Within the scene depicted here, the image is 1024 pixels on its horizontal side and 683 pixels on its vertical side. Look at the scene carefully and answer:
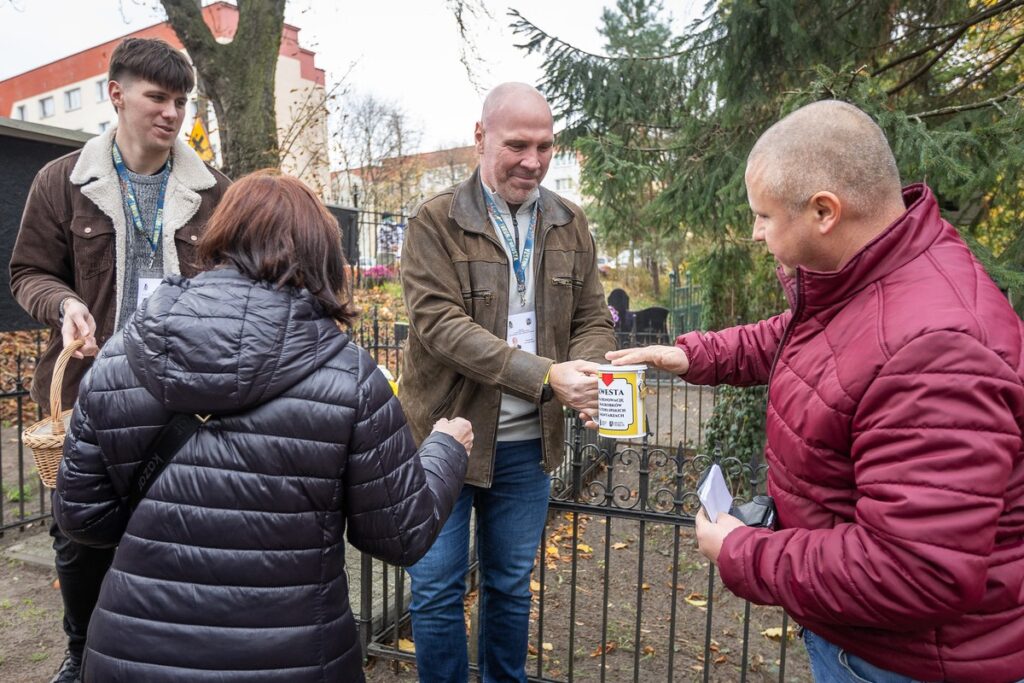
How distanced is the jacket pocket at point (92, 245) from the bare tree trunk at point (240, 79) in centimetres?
489

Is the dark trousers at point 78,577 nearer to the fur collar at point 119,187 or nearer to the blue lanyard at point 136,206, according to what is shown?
the fur collar at point 119,187

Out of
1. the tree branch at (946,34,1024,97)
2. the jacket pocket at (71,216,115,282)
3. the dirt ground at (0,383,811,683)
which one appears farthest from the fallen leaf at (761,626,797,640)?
the tree branch at (946,34,1024,97)

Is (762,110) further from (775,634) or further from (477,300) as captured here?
(477,300)

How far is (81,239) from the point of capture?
2596 millimetres

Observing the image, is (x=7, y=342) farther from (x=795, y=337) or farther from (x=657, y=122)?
(x=795, y=337)

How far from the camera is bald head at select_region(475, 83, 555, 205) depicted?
2.35 m

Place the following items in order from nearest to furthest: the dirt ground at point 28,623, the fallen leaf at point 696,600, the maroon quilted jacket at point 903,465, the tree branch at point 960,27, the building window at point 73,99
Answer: the maroon quilted jacket at point 903,465 < the dirt ground at point 28,623 < the tree branch at point 960,27 < the fallen leaf at point 696,600 < the building window at point 73,99

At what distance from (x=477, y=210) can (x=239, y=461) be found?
1.22 metres

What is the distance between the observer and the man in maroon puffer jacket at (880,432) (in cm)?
115

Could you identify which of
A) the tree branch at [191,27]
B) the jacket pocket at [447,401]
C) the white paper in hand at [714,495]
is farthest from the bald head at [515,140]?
the tree branch at [191,27]

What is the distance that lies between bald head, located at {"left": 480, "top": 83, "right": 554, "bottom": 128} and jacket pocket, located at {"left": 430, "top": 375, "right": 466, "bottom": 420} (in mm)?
866

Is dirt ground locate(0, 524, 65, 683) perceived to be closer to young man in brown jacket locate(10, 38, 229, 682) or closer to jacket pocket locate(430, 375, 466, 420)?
young man in brown jacket locate(10, 38, 229, 682)

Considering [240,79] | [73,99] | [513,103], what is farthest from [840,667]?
[73,99]

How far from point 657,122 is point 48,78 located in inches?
→ 2077
